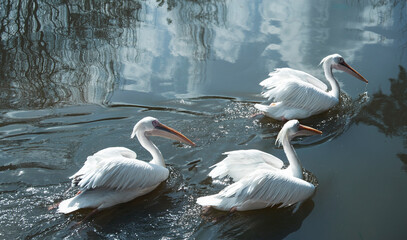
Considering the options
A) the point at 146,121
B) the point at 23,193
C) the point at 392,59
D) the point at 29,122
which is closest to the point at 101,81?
the point at 29,122

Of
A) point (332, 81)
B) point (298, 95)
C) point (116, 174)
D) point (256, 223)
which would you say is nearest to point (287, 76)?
point (298, 95)

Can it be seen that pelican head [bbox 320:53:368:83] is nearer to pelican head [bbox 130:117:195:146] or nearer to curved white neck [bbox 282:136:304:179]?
curved white neck [bbox 282:136:304:179]

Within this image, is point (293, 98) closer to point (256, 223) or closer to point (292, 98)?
point (292, 98)

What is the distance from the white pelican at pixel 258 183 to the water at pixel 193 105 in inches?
6.1

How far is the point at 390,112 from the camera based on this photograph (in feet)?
19.2

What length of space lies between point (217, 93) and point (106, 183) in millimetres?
2578

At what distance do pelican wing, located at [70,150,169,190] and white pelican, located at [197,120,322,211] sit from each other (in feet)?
1.77

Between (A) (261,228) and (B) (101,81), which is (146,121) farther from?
(B) (101,81)

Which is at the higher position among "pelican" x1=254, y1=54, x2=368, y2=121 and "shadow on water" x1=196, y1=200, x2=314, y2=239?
"pelican" x1=254, y1=54, x2=368, y2=121

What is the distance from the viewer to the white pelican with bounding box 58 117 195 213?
3.98 m

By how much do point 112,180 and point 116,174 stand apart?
0.06 m

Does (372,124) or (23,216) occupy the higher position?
(372,124)

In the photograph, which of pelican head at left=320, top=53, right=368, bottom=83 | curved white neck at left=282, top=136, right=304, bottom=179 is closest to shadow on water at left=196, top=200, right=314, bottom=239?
curved white neck at left=282, top=136, right=304, bottom=179

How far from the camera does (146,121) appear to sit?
181 inches
